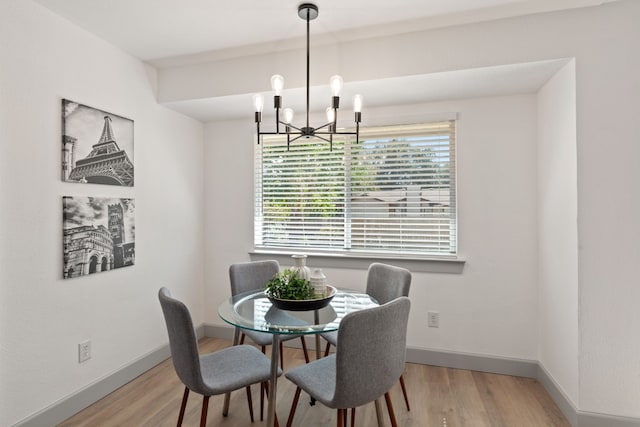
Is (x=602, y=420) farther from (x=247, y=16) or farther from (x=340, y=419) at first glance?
(x=247, y=16)

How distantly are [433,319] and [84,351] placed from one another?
8.41ft

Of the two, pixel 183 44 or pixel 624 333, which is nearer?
pixel 624 333

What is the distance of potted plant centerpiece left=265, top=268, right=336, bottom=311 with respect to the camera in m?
1.89

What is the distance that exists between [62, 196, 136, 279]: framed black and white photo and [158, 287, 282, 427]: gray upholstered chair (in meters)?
0.90

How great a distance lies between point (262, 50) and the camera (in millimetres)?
2598

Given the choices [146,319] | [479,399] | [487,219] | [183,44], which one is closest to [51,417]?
[146,319]

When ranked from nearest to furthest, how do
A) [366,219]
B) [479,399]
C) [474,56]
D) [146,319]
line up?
[474,56], [479,399], [146,319], [366,219]

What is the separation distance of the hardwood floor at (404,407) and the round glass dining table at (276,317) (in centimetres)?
36

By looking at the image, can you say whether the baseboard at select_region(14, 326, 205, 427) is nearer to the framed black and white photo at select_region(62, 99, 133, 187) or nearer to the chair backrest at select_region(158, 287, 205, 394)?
the chair backrest at select_region(158, 287, 205, 394)

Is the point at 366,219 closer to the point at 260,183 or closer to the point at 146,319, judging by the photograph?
the point at 260,183

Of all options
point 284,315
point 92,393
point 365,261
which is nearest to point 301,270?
point 284,315

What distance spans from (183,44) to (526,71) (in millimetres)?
2354

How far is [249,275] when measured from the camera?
272 centimetres

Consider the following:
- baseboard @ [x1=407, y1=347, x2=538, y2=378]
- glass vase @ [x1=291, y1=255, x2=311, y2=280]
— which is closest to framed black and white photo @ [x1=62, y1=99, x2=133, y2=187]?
glass vase @ [x1=291, y1=255, x2=311, y2=280]
